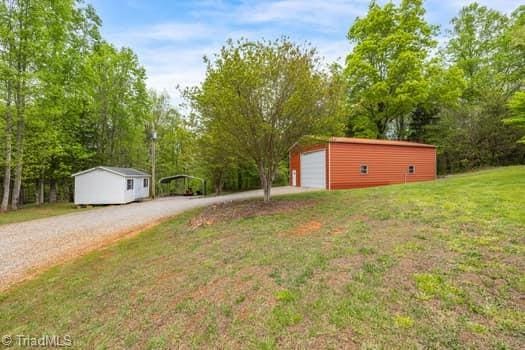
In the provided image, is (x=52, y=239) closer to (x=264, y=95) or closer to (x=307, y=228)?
(x=307, y=228)

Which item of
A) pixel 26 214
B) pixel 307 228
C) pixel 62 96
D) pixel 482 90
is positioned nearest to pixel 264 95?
pixel 307 228

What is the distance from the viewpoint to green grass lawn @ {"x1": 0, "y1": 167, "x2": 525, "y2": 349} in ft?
7.70

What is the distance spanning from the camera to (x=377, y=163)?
49.2 feet

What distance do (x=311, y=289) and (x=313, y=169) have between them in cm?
1349

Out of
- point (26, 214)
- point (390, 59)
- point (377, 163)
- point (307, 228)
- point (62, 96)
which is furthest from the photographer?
point (390, 59)

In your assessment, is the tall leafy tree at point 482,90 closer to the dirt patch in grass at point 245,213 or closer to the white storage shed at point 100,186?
the dirt patch in grass at point 245,213

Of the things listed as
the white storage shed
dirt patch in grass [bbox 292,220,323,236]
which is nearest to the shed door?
dirt patch in grass [bbox 292,220,323,236]

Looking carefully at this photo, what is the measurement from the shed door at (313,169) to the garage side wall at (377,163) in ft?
3.02

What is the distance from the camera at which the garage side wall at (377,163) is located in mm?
14102

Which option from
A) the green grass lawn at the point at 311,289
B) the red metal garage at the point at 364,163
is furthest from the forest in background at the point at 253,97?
the green grass lawn at the point at 311,289

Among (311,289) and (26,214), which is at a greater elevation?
(311,289)

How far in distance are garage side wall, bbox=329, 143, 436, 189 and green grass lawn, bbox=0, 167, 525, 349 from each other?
8263 mm

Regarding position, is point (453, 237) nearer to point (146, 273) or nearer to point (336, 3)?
point (146, 273)

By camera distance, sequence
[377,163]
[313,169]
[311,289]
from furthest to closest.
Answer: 1. [313,169]
2. [377,163]
3. [311,289]
